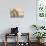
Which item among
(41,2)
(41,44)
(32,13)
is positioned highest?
(41,2)

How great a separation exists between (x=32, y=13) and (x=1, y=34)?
1284mm

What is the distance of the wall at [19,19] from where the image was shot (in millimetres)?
5074

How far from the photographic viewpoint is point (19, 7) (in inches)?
200

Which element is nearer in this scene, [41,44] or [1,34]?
[41,44]

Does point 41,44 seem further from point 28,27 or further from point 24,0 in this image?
point 24,0

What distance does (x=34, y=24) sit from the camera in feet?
16.8

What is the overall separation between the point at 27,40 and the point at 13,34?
1.97 ft

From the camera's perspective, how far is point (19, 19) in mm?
5125

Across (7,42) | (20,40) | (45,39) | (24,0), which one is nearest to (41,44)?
(45,39)

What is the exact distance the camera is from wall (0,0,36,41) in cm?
507

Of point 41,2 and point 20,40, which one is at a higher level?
point 41,2

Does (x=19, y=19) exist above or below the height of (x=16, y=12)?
below

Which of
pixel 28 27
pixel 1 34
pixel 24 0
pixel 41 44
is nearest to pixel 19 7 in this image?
pixel 24 0

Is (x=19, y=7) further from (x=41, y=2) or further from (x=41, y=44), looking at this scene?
(x=41, y=44)
